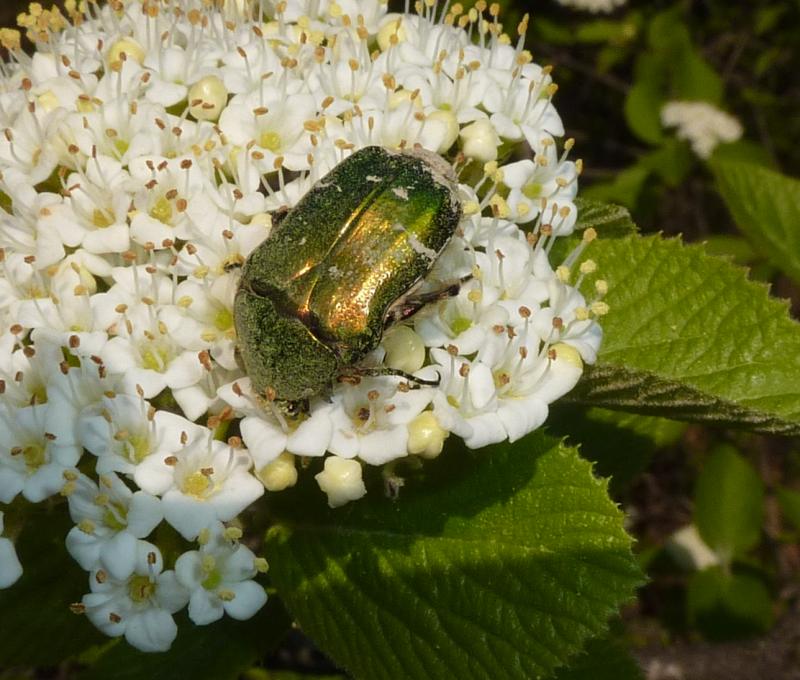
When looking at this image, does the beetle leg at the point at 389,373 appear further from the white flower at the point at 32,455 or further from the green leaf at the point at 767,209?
the green leaf at the point at 767,209

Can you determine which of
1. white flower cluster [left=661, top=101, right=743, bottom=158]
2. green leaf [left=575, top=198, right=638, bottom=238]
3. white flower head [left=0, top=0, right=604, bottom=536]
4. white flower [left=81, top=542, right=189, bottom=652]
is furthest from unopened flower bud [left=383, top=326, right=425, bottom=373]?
white flower cluster [left=661, top=101, right=743, bottom=158]

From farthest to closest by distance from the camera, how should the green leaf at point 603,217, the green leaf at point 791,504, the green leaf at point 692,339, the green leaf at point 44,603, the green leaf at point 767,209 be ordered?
the green leaf at point 791,504
the green leaf at point 767,209
the green leaf at point 603,217
the green leaf at point 44,603
the green leaf at point 692,339

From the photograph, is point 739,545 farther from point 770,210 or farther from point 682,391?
point 682,391

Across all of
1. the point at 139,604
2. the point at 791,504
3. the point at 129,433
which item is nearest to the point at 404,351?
the point at 129,433

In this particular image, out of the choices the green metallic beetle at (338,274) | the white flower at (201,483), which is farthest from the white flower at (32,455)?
the green metallic beetle at (338,274)

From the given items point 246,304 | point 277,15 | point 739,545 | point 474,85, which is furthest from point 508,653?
point 739,545

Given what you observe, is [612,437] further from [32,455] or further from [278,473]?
[32,455]
